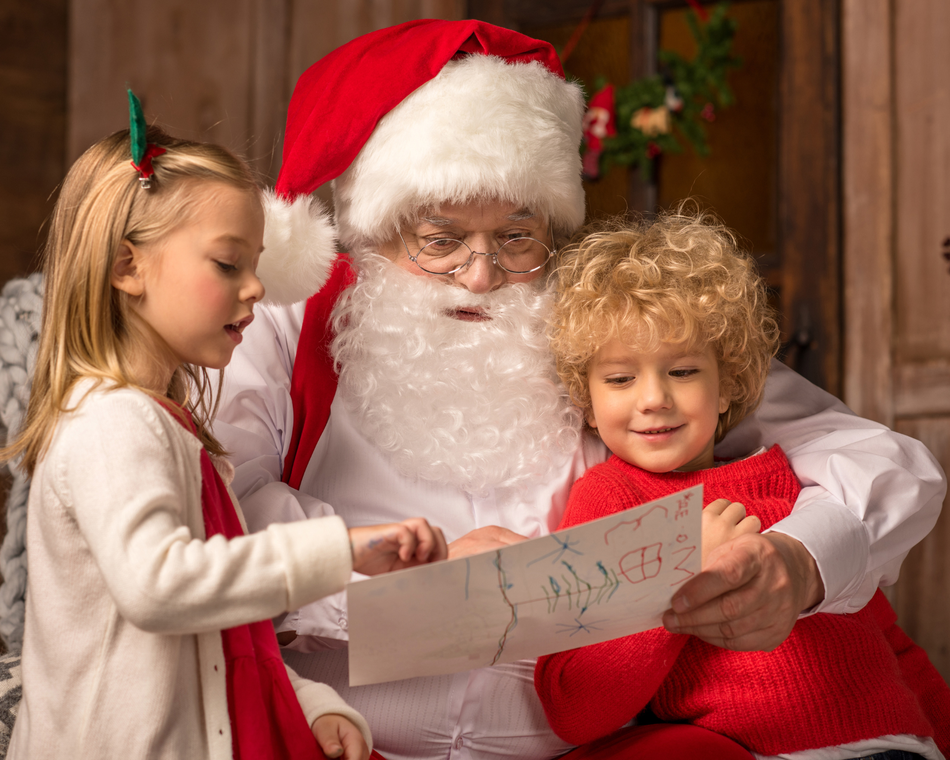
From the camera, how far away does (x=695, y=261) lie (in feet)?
4.81

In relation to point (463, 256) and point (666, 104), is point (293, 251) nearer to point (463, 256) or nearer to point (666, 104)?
point (463, 256)

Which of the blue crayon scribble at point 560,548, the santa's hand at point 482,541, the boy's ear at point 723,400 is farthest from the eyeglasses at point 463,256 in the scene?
the blue crayon scribble at point 560,548

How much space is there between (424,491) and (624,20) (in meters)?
2.10

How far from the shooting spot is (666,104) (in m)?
2.89

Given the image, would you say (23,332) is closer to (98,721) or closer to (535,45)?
(98,721)

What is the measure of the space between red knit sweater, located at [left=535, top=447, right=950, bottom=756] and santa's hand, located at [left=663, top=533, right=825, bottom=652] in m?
0.10

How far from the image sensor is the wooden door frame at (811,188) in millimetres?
2717

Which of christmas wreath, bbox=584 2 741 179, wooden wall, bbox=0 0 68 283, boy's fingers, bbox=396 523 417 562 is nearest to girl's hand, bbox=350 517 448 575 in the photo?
boy's fingers, bbox=396 523 417 562

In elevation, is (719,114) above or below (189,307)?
above

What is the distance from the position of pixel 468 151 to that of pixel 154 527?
92 centimetres

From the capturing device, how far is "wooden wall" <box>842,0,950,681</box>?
253 centimetres

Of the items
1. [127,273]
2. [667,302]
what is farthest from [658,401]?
[127,273]

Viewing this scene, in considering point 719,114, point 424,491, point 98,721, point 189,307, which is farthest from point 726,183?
point 98,721

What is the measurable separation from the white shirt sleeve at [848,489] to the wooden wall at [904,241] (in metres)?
1.08
